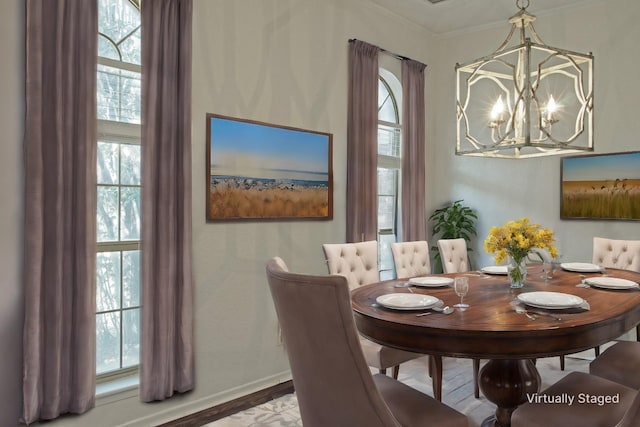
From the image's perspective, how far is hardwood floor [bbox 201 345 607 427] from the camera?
10.0ft

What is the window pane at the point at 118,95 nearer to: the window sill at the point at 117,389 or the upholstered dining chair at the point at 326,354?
the window sill at the point at 117,389

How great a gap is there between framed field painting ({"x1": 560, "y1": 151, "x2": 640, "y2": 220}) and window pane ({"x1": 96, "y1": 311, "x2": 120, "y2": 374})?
4301 mm

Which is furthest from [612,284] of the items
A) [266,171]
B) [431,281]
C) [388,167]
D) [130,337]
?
[130,337]

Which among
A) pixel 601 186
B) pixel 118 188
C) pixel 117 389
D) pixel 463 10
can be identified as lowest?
pixel 117 389

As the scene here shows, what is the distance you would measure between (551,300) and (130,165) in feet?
8.62

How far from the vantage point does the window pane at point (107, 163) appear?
2.92m

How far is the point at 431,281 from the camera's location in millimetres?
2826

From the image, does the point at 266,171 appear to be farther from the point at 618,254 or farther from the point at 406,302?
the point at 618,254

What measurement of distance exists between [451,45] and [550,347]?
4.58 m

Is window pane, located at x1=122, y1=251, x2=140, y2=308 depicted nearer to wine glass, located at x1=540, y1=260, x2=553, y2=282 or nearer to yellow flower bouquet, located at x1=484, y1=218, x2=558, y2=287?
yellow flower bouquet, located at x1=484, y1=218, x2=558, y2=287

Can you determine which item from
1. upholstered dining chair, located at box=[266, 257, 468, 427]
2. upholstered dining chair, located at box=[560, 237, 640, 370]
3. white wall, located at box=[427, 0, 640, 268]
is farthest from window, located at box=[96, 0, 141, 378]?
white wall, located at box=[427, 0, 640, 268]

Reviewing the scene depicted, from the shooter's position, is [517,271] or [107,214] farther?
[107,214]

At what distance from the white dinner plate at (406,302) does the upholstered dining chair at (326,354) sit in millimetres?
516

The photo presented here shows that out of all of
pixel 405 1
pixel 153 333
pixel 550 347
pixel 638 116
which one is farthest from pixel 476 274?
pixel 405 1
